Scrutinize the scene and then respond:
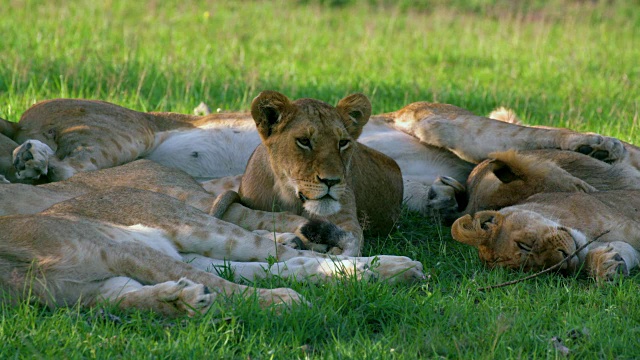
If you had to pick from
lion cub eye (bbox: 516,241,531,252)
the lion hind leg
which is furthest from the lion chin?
the lion hind leg

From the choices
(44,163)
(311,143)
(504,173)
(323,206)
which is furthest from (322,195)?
(44,163)

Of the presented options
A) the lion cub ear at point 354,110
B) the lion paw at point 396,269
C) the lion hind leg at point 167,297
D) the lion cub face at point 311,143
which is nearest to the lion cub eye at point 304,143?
the lion cub face at point 311,143

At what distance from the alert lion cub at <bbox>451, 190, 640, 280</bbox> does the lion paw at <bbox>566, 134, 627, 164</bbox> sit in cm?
99

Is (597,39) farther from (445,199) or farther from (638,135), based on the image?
(445,199)

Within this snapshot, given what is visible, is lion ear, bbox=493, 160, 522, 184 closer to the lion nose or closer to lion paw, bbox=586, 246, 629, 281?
lion paw, bbox=586, 246, 629, 281

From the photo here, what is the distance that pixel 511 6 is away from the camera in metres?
15.5

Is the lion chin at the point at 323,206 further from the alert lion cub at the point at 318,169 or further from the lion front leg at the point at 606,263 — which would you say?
the lion front leg at the point at 606,263

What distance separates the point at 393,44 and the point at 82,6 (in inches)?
160

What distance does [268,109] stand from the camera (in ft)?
15.4

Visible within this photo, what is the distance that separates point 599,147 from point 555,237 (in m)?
1.71

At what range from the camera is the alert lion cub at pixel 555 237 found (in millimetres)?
4168

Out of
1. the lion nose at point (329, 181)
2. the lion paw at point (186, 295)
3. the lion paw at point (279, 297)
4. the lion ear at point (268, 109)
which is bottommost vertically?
the lion paw at point (279, 297)

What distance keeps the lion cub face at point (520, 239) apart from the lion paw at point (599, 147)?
147cm

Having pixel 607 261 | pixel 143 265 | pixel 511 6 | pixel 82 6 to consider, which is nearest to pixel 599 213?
pixel 607 261
